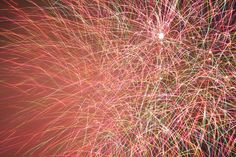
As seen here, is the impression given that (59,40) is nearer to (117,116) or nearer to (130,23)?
(130,23)

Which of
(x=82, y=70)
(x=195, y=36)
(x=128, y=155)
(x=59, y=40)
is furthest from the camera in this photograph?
(x=59, y=40)

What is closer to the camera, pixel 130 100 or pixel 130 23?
pixel 130 100

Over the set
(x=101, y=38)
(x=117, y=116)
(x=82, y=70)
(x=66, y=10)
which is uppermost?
(x=66, y=10)

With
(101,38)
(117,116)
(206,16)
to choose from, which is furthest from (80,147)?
(206,16)

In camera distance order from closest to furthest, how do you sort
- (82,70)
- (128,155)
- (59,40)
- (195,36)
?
(128,155) < (195,36) < (82,70) < (59,40)

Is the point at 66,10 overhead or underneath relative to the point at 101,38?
A: overhead

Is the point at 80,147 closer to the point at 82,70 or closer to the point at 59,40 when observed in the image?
the point at 82,70

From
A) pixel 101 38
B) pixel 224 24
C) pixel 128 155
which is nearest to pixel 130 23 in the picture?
pixel 101 38
